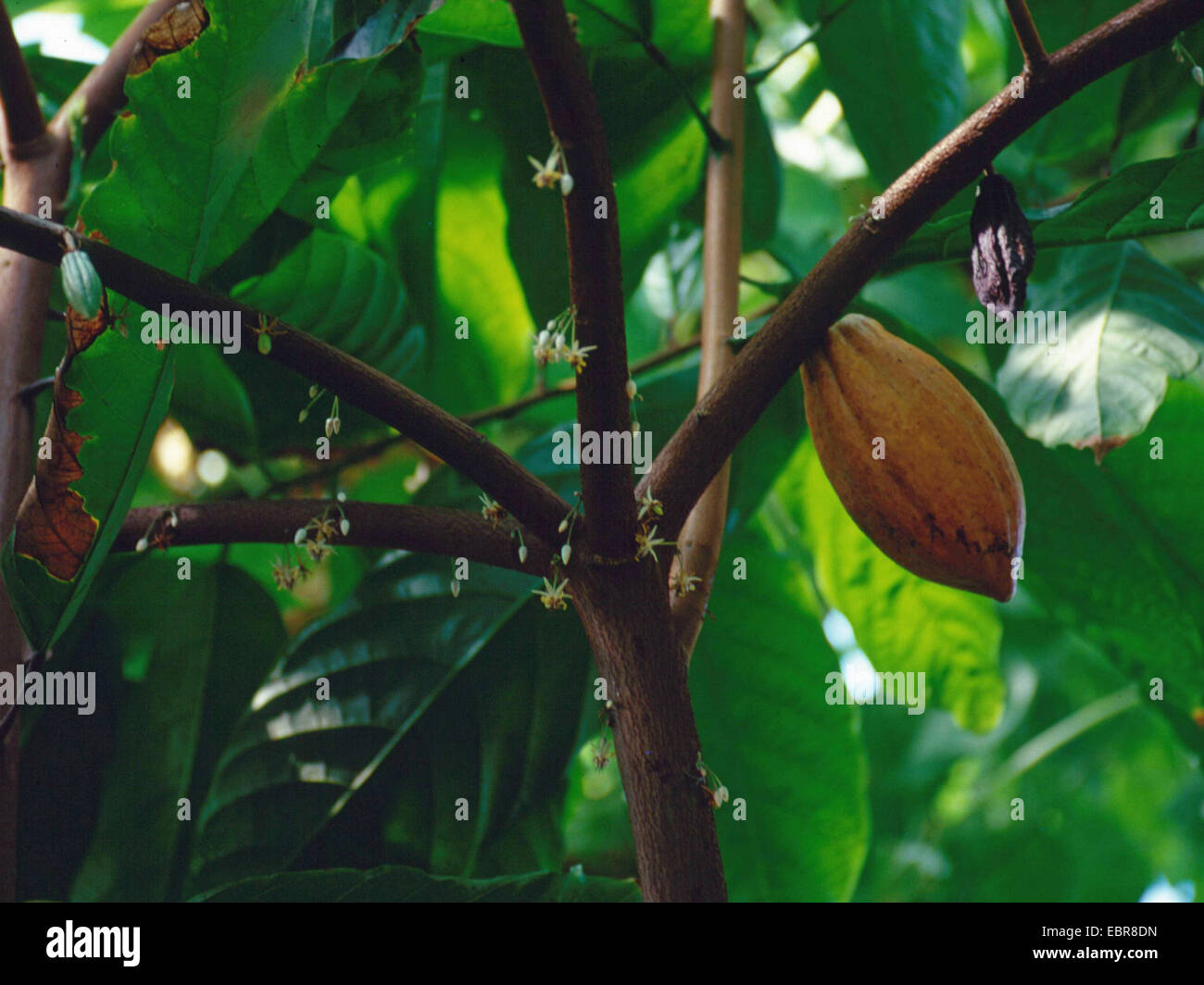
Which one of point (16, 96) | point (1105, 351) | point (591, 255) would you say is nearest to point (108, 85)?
point (16, 96)

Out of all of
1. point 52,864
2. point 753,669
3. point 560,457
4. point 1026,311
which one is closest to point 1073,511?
point 1026,311

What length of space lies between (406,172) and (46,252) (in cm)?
48

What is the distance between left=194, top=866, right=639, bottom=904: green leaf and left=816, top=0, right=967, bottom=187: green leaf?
54 cm

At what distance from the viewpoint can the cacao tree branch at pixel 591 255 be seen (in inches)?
13.9

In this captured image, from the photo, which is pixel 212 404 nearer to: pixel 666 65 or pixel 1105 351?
pixel 666 65

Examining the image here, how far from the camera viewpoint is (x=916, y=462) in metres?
0.49

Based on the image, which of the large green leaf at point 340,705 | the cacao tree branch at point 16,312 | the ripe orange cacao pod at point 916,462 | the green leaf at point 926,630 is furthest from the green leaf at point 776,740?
the cacao tree branch at point 16,312

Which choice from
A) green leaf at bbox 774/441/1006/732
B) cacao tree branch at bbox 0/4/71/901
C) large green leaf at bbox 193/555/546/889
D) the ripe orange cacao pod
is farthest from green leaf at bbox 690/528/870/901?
cacao tree branch at bbox 0/4/71/901

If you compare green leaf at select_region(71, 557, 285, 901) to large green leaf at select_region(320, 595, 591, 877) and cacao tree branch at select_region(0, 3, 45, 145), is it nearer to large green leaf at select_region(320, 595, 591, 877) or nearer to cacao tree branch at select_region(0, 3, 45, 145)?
large green leaf at select_region(320, 595, 591, 877)

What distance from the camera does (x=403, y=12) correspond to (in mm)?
438

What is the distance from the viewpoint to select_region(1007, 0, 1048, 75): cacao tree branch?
394mm

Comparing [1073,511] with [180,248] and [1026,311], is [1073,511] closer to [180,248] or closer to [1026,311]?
[1026,311]

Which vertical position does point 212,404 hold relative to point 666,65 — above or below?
below

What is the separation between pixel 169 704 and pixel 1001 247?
1.83ft
